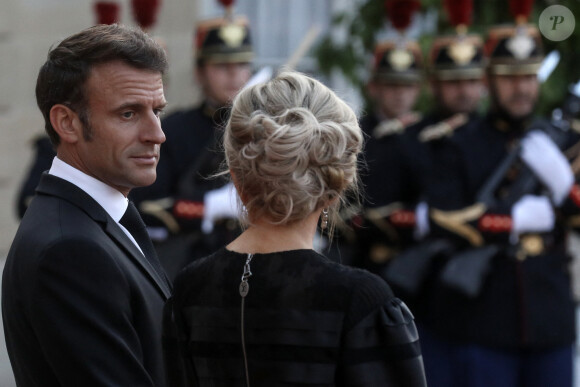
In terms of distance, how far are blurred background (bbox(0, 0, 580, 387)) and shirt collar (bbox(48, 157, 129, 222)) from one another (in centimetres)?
472

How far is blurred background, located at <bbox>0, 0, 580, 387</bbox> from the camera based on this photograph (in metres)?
7.03

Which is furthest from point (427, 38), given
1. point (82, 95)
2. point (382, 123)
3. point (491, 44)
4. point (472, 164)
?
point (82, 95)

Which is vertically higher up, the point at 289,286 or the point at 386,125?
the point at 289,286

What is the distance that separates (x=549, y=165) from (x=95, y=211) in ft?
9.89

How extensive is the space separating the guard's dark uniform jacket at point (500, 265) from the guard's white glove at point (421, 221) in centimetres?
31

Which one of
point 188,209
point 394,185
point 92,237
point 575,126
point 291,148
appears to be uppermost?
point 291,148

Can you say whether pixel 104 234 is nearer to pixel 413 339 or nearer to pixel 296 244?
pixel 296 244

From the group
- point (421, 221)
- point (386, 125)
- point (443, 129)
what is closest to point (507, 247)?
point (421, 221)

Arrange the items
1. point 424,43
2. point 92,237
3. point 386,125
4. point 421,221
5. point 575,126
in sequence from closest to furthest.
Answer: point 92,237 < point 575,126 < point 421,221 < point 386,125 < point 424,43

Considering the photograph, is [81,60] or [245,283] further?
[81,60]

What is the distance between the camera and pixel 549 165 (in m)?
4.91

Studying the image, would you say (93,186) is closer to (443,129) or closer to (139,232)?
(139,232)

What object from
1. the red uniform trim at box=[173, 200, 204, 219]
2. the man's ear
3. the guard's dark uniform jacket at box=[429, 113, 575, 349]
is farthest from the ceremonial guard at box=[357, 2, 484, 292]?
the man's ear

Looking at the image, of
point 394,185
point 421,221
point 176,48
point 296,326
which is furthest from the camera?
point 176,48
